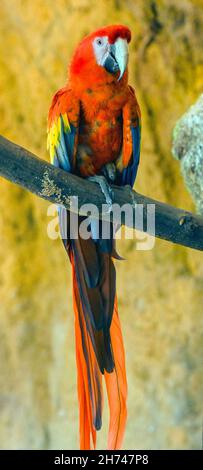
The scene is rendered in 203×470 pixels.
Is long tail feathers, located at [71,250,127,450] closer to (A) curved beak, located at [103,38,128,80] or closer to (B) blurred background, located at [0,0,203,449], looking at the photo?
(A) curved beak, located at [103,38,128,80]

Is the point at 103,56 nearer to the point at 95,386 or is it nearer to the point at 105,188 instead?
the point at 105,188

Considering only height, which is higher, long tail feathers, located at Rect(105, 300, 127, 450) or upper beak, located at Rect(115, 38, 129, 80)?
upper beak, located at Rect(115, 38, 129, 80)

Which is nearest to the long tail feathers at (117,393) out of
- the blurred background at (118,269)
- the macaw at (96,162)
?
the macaw at (96,162)

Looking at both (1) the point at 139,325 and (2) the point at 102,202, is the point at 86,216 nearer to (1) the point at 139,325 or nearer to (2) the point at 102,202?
(2) the point at 102,202

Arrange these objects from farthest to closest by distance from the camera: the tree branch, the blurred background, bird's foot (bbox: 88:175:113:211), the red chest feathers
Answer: the blurred background → the red chest feathers → bird's foot (bbox: 88:175:113:211) → the tree branch

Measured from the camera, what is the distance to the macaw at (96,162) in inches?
48.3

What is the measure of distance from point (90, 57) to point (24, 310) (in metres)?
1.00

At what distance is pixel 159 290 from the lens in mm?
2008

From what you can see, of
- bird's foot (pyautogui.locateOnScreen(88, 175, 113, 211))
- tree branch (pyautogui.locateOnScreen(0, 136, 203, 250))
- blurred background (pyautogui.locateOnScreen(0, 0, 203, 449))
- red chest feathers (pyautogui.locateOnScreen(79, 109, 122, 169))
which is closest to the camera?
tree branch (pyautogui.locateOnScreen(0, 136, 203, 250))

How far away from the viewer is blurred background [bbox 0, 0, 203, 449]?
198 centimetres

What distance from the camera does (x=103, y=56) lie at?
124 centimetres

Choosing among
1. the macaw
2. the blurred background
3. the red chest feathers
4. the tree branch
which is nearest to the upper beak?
the macaw

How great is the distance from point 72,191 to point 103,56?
0.29 m
